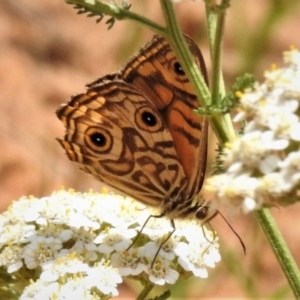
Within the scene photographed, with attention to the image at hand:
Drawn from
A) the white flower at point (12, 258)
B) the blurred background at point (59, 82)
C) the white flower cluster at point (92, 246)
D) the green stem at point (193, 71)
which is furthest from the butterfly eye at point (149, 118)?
the blurred background at point (59, 82)

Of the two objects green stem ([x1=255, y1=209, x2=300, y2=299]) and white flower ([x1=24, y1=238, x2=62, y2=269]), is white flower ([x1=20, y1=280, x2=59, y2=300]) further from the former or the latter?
green stem ([x1=255, y1=209, x2=300, y2=299])

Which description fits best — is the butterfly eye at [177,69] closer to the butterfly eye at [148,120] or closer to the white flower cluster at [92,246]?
the butterfly eye at [148,120]

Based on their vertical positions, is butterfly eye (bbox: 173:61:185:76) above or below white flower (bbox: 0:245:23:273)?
above

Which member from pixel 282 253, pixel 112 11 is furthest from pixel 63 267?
pixel 112 11

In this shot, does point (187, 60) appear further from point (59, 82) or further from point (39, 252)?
point (59, 82)

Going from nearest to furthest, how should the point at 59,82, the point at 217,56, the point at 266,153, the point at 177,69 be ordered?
1. the point at 266,153
2. the point at 217,56
3. the point at 177,69
4. the point at 59,82

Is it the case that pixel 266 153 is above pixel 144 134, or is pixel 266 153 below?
below

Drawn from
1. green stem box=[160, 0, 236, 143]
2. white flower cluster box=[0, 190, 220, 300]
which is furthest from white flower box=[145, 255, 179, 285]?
green stem box=[160, 0, 236, 143]

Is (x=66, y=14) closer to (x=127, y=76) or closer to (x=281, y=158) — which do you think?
(x=127, y=76)
